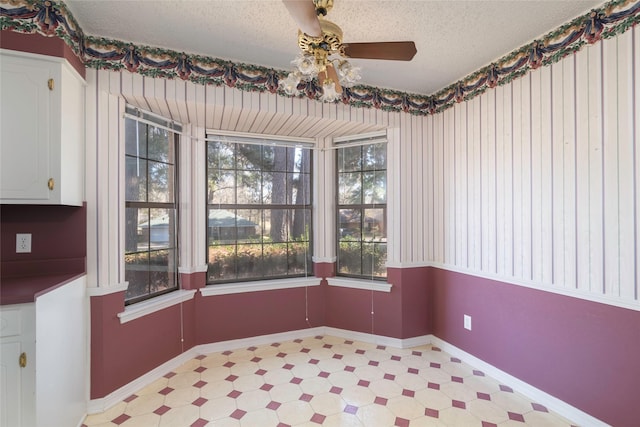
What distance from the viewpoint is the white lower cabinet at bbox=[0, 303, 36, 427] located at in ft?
4.95

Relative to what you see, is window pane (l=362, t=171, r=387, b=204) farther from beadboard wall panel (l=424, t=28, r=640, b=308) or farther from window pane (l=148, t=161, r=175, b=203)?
window pane (l=148, t=161, r=175, b=203)

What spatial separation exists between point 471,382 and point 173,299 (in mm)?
2690

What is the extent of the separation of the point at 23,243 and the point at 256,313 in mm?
1975

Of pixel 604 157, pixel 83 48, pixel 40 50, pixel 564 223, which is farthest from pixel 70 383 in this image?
pixel 604 157

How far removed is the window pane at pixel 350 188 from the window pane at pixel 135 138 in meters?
2.00

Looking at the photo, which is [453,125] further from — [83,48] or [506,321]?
[83,48]

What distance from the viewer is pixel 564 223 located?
6.93 ft

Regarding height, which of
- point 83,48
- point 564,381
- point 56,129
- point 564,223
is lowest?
point 564,381

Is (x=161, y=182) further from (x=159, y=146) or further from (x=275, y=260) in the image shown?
(x=275, y=260)

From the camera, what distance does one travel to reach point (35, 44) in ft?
5.87

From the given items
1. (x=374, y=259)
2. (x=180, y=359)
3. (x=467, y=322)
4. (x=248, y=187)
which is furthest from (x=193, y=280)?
(x=467, y=322)

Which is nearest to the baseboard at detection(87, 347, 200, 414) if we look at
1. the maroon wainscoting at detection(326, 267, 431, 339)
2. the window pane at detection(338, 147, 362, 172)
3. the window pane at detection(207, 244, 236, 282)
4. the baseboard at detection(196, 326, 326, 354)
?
the baseboard at detection(196, 326, 326, 354)

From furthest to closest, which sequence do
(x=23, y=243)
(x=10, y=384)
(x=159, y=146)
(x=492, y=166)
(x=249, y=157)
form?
(x=249, y=157) → (x=159, y=146) → (x=492, y=166) → (x=23, y=243) → (x=10, y=384)

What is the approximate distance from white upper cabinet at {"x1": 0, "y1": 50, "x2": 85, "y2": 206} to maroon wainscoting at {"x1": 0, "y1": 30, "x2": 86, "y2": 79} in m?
0.04
